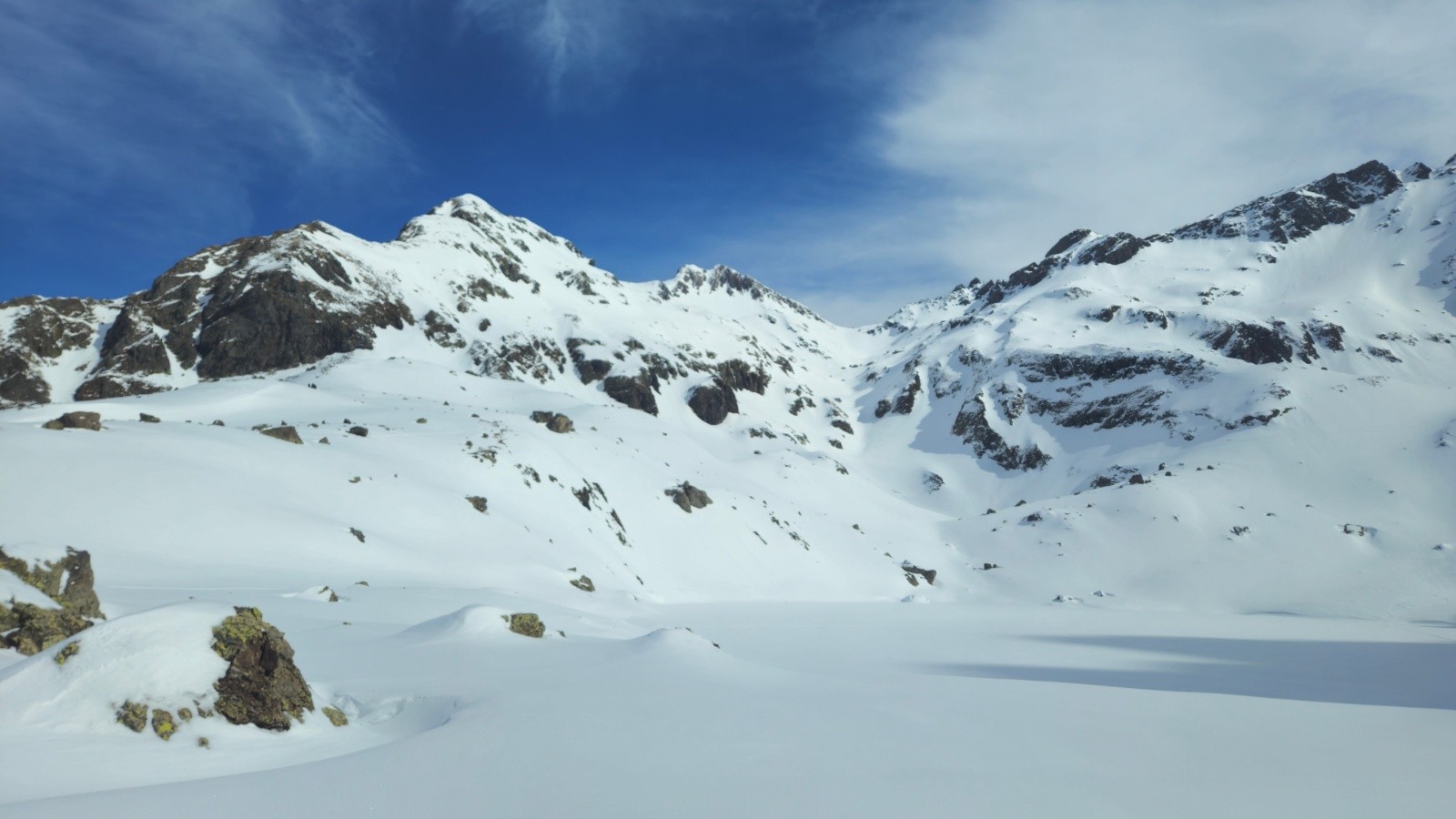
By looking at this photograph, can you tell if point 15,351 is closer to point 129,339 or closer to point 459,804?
point 129,339

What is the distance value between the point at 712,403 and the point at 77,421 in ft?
305

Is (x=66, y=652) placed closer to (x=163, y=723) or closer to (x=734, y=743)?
(x=163, y=723)

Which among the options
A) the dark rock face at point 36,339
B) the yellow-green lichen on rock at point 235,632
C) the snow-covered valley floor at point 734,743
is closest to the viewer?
the snow-covered valley floor at point 734,743

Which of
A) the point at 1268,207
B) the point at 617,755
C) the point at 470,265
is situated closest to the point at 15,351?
the point at 470,265

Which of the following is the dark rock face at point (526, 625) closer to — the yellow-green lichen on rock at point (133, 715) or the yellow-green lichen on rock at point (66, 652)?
the yellow-green lichen on rock at point (133, 715)

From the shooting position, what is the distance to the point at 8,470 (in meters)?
20.7

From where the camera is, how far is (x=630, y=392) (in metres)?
107

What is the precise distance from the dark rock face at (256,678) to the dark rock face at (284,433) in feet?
96.1

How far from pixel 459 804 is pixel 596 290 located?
145m

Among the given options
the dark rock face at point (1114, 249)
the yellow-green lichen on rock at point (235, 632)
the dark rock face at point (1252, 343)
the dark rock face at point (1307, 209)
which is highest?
the dark rock face at point (1307, 209)

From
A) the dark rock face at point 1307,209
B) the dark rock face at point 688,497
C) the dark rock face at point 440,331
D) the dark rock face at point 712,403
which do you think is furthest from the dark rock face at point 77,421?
the dark rock face at point 1307,209

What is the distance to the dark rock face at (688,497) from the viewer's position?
50.7 m

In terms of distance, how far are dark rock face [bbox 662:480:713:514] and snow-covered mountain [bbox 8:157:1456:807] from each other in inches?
9.9

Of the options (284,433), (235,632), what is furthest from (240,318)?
(235,632)
